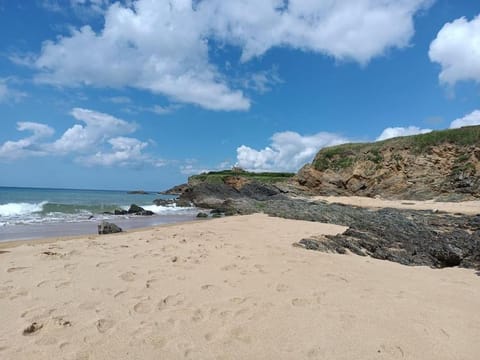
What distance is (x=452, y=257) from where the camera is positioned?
6.47 meters

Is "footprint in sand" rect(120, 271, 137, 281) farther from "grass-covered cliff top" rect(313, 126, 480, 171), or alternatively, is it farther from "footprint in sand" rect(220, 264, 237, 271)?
"grass-covered cliff top" rect(313, 126, 480, 171)

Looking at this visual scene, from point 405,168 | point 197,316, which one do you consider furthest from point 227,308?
point 405,168

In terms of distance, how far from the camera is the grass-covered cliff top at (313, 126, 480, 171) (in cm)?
3394

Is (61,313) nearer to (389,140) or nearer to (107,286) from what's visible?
(107,286)

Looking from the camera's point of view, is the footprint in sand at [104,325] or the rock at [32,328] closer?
the rock at [32,328]

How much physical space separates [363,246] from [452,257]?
1.75 m

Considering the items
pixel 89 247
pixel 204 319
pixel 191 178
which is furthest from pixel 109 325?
pixel 191 178

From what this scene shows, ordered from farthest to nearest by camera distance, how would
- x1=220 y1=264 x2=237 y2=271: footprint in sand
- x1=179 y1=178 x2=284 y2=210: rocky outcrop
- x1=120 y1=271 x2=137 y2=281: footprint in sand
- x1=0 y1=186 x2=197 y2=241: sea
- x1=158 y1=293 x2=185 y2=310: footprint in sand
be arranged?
x1=179 y1=178 x2=284 y2=210: rocky outcrop, x1=0 y1=186 x2=197 y2=241: sea, x1=220 y1=264 x2=237 y2=271: footprint in sand, x1=120 y1=271 x2=137 y2=281: footprint in sand, x1=158 y1=293 x2=185 y2=310: footprint in sand

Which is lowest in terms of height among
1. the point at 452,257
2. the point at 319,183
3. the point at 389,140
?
the point at 452,257

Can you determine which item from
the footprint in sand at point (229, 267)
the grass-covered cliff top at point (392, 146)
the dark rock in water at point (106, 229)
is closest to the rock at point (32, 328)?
→ the footprint in sand at point (229, 267)

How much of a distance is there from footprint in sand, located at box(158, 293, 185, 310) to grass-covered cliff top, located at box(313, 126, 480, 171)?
124 feet

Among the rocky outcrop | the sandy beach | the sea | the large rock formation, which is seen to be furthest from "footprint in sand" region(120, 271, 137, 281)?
the rocky outcrop

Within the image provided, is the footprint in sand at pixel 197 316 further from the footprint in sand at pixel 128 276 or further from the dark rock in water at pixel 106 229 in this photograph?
the dark rock in water at pixel 106 229

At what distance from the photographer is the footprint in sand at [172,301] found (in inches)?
142
